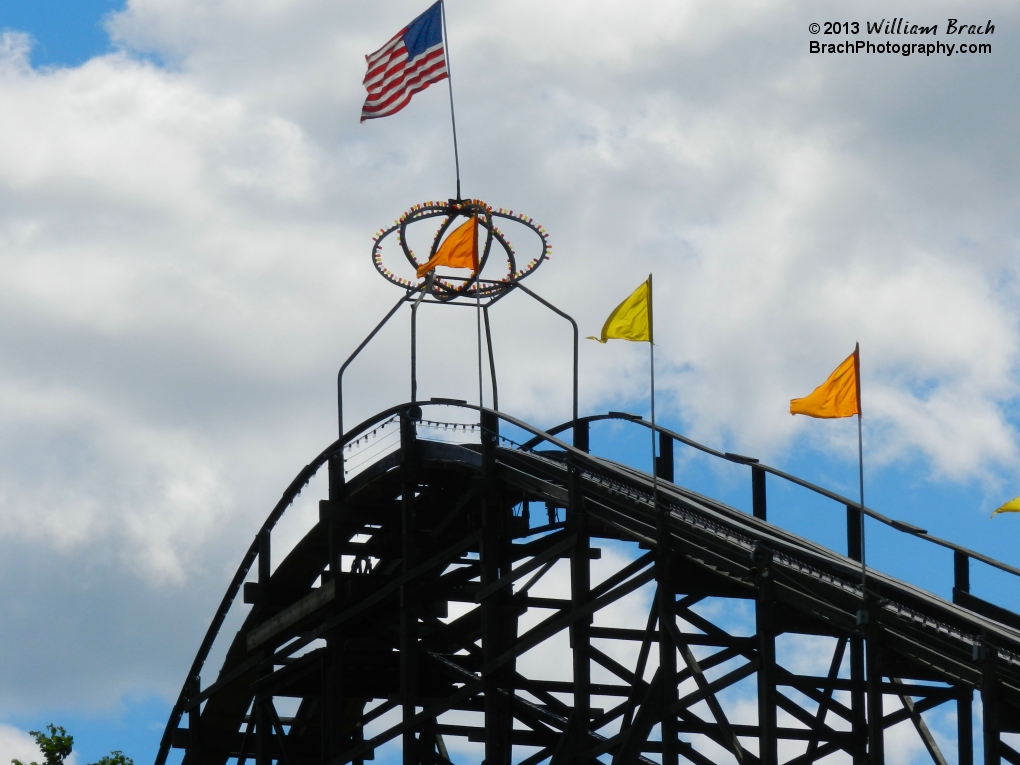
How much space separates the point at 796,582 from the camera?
25906mm

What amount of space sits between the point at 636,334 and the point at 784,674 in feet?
18.8

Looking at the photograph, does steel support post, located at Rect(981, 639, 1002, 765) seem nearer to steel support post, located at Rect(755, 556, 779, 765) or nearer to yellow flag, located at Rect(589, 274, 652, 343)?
steel support post, located at Rect(755, 556, 779, 765)

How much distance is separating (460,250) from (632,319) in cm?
516

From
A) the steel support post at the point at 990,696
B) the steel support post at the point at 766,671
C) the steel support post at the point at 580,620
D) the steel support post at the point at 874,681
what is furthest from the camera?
the steel support post at the point at 580,620

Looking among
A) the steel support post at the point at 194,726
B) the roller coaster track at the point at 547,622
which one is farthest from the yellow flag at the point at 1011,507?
the steel support post at the point at 194,726

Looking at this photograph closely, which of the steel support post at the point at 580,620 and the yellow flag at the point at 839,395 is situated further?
the steel support post at the point at 580,620

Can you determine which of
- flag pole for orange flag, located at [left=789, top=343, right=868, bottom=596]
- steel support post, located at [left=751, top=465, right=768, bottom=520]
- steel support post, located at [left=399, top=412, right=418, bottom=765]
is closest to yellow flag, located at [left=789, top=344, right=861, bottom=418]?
flag pole for orange flag, located at [left=789, top=343, right=868, bottom=596]

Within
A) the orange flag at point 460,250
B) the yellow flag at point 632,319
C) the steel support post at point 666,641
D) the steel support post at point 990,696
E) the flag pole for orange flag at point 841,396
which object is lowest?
the steel support post at point 990,696

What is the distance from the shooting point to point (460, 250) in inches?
1329

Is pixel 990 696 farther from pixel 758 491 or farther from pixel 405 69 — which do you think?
pixel 405 69

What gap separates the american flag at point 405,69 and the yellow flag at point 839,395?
12.6 meters

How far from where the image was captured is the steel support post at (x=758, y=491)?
31812 millimetres

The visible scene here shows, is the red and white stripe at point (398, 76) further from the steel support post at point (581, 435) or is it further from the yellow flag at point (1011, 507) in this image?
→ the yellow flag at point (1011, 507)

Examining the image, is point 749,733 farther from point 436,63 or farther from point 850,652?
point 436,63
